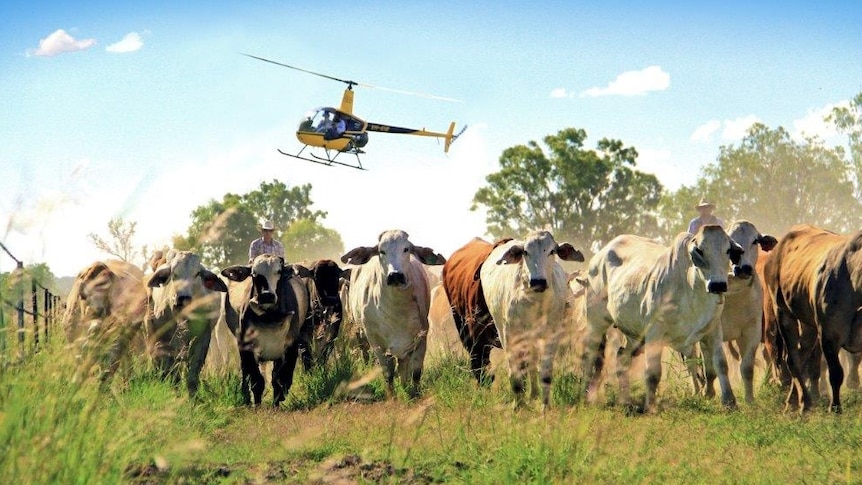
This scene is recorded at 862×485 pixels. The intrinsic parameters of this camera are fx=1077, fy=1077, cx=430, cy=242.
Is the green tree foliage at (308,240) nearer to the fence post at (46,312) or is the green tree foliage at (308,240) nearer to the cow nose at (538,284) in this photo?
the fence post at (46,312)

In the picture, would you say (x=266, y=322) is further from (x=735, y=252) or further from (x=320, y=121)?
(x=320, y=121)

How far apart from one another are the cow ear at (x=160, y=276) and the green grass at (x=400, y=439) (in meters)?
0.96

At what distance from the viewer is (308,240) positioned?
243 ft

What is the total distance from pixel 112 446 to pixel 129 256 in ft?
4.94

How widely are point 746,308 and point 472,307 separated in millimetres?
3158

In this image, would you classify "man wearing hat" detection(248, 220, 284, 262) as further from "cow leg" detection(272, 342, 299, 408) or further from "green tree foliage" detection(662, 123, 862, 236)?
"green tree foliage" detection(662, 123, 862, 236)

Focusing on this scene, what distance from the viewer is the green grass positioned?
5605 mm

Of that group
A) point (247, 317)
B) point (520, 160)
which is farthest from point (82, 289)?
point (520, 160)

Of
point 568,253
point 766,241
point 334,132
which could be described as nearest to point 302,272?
point 568,253

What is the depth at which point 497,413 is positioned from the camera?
933 cm

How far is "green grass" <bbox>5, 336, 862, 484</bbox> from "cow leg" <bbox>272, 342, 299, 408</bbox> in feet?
1.59

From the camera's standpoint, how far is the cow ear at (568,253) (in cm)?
1124

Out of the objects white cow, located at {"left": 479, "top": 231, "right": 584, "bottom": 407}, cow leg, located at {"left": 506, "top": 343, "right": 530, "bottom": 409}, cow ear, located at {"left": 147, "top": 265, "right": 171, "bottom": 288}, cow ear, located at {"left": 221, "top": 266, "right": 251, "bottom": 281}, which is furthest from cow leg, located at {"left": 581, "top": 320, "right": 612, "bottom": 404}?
cow ear, located at {"left": 147, "top": 265, "right": 171, "bottom": 288}

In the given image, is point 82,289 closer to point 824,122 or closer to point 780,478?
point 780,478
